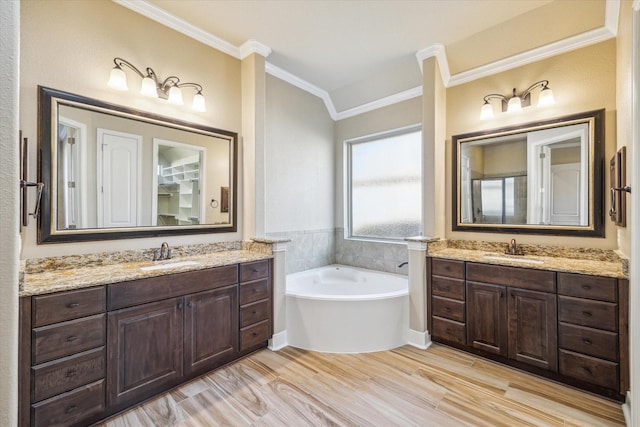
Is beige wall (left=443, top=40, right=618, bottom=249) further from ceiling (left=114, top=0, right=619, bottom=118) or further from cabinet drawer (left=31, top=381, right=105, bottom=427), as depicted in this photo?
cabinet drawer (left=31, top=381, right=105, bottom=427)

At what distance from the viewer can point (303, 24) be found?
2.56m

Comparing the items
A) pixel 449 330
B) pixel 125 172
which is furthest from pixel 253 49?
pixel 449 330

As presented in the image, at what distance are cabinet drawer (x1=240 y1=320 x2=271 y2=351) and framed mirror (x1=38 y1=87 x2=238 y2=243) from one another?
3.17 ft

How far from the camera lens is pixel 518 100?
2.69 m

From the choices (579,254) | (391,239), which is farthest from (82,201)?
→ (579,254)

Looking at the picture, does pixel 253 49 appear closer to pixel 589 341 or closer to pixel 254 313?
pixel 254 313

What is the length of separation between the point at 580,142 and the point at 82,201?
3947 mm

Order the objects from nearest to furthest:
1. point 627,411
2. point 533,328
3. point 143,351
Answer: point 627,411, point 143,351, point 533,328

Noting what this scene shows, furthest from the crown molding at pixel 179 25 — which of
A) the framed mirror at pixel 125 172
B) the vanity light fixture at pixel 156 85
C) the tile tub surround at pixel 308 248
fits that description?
the tile tub surround at pixel 308 248

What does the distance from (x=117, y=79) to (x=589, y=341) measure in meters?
3.87

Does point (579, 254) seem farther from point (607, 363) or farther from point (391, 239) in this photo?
point (391, 239)

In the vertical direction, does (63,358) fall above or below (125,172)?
below

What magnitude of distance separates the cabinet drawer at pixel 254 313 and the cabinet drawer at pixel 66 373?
983mm

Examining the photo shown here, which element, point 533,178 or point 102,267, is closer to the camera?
point 102,267
